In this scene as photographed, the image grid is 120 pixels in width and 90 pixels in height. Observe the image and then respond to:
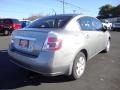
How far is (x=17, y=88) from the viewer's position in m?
4.70

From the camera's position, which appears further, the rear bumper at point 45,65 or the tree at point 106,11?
the tree at point 106,11

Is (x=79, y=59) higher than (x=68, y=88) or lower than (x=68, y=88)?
higher

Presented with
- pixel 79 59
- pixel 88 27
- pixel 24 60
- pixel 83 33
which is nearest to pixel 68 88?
pixel 79 59

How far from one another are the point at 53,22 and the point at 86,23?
102 cm

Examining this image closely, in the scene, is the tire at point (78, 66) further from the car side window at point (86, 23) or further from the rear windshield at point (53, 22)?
the rear windshield at point (53, 22)

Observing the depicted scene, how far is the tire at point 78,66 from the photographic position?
5020 mm

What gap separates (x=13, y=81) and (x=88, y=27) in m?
2.60

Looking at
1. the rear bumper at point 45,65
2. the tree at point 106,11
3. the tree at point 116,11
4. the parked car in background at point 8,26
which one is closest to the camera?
the rear bumper at point 45,65

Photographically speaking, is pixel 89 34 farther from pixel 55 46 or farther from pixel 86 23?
pixel 55 46

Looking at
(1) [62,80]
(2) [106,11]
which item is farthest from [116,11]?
(1) [62,80]

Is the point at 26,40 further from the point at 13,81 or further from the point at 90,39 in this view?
the point at 90,39

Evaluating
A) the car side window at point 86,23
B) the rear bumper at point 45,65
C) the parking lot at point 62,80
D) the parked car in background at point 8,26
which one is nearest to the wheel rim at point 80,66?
the parking lot at point 62,80

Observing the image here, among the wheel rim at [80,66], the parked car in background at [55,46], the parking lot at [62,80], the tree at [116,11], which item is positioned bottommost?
the parking lot at [62,80]

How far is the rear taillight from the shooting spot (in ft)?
14.6
